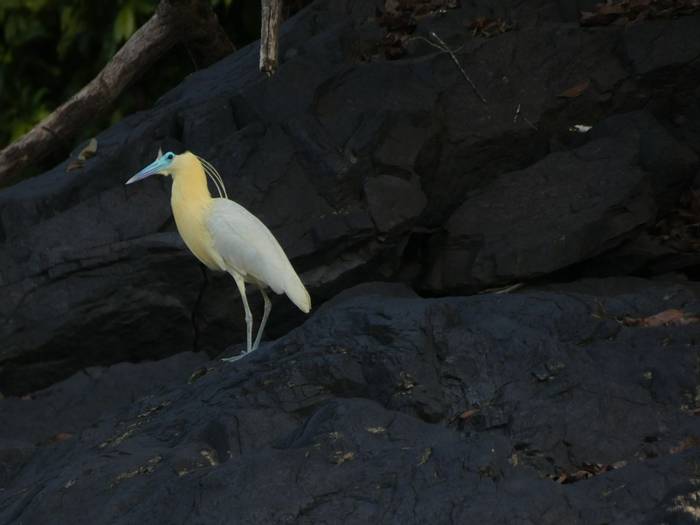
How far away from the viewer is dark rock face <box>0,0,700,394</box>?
10.1m

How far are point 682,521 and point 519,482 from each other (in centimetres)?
73

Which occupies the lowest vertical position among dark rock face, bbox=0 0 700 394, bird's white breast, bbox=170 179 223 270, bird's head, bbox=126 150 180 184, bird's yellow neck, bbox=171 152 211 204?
dark rock face, bbox=0 0 700 394

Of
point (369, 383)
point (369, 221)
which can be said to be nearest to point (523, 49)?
point (369, 221)

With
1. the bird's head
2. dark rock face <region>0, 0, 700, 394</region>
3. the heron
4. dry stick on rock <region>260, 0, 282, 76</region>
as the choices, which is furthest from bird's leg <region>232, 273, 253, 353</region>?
dry stick on rock <region>260, 0, 282, 76</region>

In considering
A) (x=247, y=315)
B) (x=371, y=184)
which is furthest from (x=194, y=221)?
(x=371, y=184)

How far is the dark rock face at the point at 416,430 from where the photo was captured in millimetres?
5848

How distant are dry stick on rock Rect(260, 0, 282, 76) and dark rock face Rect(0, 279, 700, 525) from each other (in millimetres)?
3285

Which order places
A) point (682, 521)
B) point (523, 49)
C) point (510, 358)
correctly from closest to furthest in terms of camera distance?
point (682, 521), point (510, 358), point (523, 49)

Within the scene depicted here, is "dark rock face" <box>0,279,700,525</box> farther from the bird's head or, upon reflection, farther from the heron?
the bird's head

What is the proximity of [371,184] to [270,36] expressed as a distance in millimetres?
1472

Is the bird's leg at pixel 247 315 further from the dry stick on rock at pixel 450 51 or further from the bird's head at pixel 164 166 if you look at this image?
the dry stick on rock at pixel 450 51

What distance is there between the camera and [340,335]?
764 cm

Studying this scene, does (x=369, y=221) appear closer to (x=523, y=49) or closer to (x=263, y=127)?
(x=263, y=127)

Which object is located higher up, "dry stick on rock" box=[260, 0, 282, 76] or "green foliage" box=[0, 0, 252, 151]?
"dry stick on rock" box=[260, 0, 282, 76]
